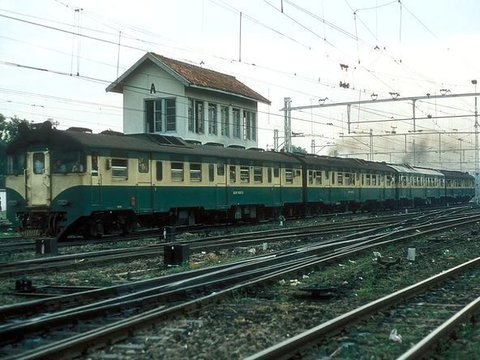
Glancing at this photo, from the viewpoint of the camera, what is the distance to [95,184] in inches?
774

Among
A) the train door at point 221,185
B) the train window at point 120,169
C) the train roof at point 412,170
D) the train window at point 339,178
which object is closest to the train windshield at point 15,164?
the train window at point 120,169

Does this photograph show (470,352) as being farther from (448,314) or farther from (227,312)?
(227,312)

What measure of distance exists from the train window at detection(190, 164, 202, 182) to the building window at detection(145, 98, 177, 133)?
1135 cm

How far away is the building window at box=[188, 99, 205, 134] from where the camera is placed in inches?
1404

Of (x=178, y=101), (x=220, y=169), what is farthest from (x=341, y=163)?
(x=220, y=169)

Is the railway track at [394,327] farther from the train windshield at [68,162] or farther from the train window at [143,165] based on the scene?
the train window at [143,165]

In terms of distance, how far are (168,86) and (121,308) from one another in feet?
93.3

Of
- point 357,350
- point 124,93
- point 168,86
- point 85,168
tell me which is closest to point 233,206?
point 85,168

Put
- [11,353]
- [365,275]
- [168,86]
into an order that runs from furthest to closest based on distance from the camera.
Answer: [168,86], [365,275], [11,353]

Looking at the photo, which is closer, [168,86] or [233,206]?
[233,206]

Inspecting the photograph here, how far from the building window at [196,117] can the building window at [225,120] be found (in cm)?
209

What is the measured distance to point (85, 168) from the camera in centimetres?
1944

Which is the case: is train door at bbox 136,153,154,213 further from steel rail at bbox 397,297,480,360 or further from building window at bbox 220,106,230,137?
building window at bbox 220,106,230,137

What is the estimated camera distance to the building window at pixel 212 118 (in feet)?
123
